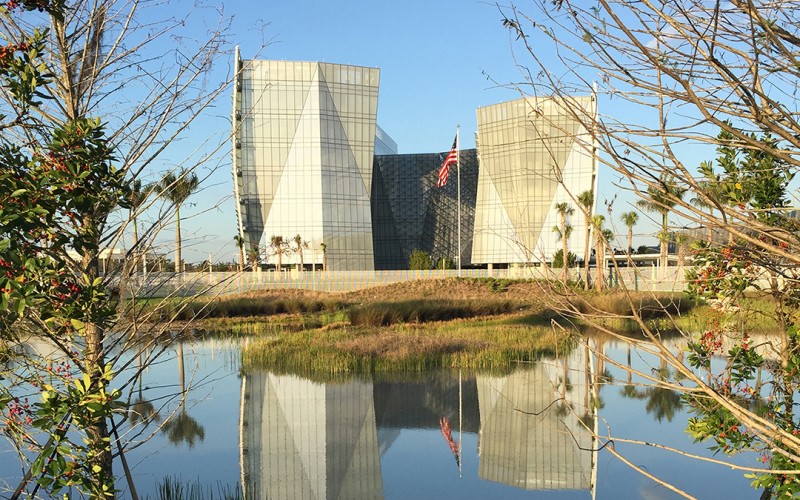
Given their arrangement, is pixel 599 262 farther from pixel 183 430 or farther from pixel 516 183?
pixel 183 430

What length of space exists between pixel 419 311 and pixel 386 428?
662 inches

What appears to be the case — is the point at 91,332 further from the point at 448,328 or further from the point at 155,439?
the point at 448,328

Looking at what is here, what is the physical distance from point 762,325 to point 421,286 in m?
25.0

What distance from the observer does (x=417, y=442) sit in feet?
38.2

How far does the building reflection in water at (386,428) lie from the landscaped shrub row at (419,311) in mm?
10219

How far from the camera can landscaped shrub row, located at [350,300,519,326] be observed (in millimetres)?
27562

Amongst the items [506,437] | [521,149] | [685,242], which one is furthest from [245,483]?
[521,149]

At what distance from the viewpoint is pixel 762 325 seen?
24.8 metres

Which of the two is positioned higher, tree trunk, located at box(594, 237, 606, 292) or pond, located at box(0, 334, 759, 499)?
tree trunk, located at box(594, 237, 606, 292)

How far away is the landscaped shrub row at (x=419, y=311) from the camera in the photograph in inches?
1085

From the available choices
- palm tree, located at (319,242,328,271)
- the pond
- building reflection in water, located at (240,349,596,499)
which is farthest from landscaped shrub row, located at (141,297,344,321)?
palm tree, located at (319,242,328,271)

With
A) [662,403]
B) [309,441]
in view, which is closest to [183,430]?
[309,441]

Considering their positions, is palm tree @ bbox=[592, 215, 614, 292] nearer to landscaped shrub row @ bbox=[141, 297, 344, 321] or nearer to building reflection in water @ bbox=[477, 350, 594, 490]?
building reflection in water @ bbox=[477, 350, 594, 490]

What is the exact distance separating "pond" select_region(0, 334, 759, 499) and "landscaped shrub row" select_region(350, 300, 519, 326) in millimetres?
10833
